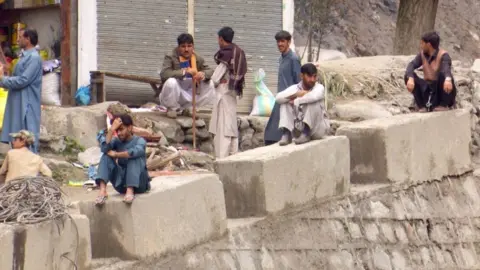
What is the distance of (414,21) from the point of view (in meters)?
16.0

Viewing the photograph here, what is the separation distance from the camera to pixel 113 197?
796 centimetres

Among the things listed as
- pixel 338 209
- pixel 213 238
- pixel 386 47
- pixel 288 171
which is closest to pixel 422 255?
pixel 338 209

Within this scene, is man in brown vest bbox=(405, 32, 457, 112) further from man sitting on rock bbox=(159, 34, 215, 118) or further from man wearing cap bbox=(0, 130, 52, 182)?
man wearing cap bbox=(0, 130, 52, 182)

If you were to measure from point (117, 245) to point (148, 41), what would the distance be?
5.87 metres

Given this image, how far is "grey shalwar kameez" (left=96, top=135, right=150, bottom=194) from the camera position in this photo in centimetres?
789

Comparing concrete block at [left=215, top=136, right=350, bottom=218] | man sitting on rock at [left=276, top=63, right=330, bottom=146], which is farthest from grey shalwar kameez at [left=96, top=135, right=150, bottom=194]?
man sitting on rock at [left=276, top=63, right=330, bottom=146]

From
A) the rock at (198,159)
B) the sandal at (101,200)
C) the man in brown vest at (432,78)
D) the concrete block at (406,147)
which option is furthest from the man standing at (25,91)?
the man in brown vest at (432,78)

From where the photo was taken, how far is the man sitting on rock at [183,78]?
12.2 m

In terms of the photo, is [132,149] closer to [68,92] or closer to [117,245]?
[117,245]

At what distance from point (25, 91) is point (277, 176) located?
264 cm

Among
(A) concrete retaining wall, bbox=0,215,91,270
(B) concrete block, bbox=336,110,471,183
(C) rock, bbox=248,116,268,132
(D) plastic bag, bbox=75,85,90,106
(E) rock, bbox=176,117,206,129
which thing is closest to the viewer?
(A) concrete retaining wall, bbox=0,215,91,270

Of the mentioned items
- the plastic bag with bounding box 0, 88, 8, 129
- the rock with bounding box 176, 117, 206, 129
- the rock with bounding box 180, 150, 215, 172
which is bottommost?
the rock with bounding box 180, 150, 215, 172

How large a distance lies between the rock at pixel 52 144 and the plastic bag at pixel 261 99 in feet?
8.80

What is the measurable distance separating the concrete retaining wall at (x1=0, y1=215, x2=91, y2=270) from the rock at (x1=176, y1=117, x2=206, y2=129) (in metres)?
5.25
